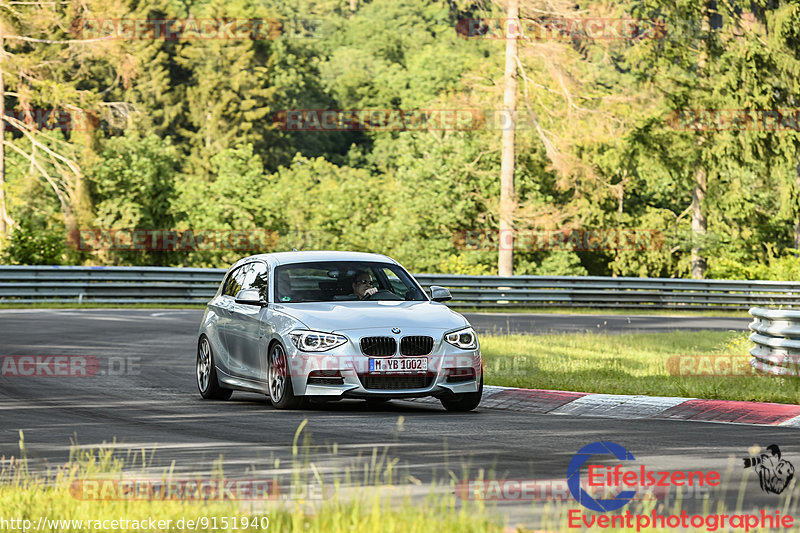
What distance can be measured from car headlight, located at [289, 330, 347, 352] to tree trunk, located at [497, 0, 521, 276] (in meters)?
31.7

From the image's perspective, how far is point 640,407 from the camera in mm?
12391

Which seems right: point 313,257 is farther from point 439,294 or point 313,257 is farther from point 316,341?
point 316,341

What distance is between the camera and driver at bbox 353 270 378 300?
44.0 ft

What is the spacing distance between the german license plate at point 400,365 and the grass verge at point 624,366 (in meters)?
2.36

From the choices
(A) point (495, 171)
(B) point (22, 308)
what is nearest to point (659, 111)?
(A) point (495, 171)

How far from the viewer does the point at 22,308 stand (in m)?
30.5

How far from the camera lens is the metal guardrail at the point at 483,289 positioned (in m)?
32.2

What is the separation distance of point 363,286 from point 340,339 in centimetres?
152

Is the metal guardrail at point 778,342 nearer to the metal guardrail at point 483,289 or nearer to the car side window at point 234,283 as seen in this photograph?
the car side window at point 234,283

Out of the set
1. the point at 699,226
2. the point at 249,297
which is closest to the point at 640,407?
the point at 249,297

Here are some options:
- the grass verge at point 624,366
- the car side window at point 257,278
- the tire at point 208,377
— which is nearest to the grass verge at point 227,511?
the car side window at point 257,278

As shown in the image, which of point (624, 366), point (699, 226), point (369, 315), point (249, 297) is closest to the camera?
point (369, 315)

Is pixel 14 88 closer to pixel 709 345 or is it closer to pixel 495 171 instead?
pixel 495 171

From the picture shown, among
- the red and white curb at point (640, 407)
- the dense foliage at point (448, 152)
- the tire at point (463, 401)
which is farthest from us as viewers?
the dense foliage at point (448, 152)
